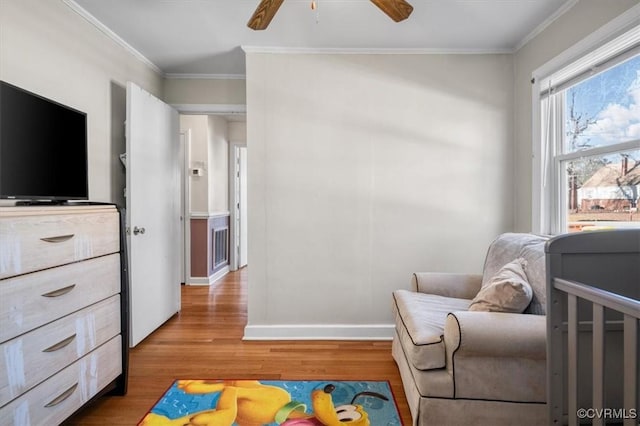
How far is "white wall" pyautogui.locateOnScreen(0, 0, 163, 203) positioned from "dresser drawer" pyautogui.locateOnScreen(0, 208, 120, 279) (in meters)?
0.78

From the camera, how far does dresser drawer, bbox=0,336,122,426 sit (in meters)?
1.37

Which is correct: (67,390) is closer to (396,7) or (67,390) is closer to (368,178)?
(368,178)

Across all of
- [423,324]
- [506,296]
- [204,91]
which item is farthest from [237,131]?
[506,296]

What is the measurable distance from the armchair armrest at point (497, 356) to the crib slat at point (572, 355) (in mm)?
306

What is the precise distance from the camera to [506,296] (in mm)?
1701

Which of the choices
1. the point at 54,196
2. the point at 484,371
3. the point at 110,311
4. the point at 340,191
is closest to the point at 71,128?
the point at 54,196

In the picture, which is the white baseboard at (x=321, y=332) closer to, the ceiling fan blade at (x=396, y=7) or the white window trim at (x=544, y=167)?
the white window trim at (x=544, y=167)

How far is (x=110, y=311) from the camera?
1910 mm

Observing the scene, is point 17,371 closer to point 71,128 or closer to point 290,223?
point 71,128

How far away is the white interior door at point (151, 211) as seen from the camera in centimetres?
267

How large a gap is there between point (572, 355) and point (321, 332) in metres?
Result: 1.98

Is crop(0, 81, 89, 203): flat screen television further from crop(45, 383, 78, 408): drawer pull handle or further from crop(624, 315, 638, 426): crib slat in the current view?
crop(624, 315, 638, 426): crib slat

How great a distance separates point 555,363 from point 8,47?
9.79ft

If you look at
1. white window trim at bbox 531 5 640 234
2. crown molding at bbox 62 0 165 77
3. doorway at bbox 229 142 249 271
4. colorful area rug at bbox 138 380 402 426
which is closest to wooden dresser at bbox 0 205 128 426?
colorful area rug at bbox 138 380 402 426
